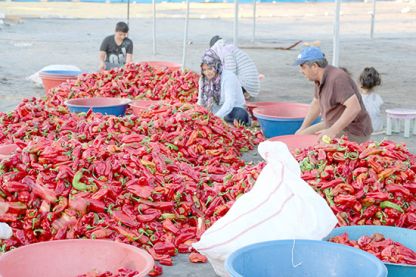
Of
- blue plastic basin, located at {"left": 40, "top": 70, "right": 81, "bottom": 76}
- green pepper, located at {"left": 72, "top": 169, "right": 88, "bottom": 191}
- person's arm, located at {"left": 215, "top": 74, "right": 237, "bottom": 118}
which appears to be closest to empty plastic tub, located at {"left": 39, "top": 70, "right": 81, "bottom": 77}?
blue plastic basin, located at {"left": 40, "top": 70, "right": 81, "bottom": 76}

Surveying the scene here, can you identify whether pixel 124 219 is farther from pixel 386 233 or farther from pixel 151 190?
pixel 386 233

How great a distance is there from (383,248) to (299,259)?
1.68 feet

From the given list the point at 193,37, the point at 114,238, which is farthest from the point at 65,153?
the point at 193,37

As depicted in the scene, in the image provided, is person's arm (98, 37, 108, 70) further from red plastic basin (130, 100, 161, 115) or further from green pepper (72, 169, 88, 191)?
green pepper (72, 169, 88, 191)

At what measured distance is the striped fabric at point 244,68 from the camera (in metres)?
8.98

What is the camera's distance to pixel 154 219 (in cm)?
467

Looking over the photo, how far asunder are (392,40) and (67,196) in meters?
16.5

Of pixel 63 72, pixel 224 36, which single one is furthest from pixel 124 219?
pixel 224 36

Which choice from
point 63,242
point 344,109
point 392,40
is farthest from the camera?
point 392,40

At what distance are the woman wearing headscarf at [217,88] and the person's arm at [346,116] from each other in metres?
1.76

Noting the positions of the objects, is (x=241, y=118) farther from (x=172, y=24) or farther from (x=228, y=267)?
(x=172, y=24)

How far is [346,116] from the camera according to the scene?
19.2 feet

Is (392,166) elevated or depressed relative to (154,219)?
elevated

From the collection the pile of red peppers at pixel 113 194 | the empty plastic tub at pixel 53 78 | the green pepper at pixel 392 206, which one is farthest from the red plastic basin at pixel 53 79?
the green pepper at pixel 392 206
